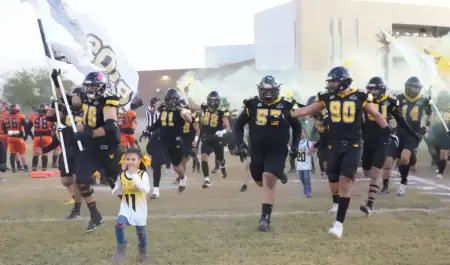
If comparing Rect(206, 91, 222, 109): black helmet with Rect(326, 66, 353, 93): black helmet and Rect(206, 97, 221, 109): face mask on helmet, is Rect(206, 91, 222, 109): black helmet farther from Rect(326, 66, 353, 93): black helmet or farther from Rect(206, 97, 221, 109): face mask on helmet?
Rect(326, 66, 353, 93): black helmet

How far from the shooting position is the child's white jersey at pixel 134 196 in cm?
538

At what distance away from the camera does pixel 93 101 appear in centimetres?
677

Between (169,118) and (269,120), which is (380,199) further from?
(169,118)

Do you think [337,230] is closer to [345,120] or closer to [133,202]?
[345,120]

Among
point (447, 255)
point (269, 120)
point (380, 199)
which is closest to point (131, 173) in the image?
point (269, 120)

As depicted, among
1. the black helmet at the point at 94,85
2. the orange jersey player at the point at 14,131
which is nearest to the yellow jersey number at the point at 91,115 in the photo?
the black helmet at the point at 94,85

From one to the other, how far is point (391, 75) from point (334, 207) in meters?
30.6

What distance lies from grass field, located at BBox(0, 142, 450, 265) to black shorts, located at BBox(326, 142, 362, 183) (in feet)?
2.53

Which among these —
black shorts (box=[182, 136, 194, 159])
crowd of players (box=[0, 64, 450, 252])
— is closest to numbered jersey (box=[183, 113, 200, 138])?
black shorts (box=[182, 136, 194, 159])

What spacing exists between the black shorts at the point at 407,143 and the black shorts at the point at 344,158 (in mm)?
2979

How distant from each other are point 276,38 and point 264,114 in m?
40.1

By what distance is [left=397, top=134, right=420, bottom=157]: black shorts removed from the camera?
30.2 ft

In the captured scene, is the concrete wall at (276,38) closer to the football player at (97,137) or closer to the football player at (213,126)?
the football player at (213,126)

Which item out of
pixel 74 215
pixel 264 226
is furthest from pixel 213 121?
pixel 264 226
